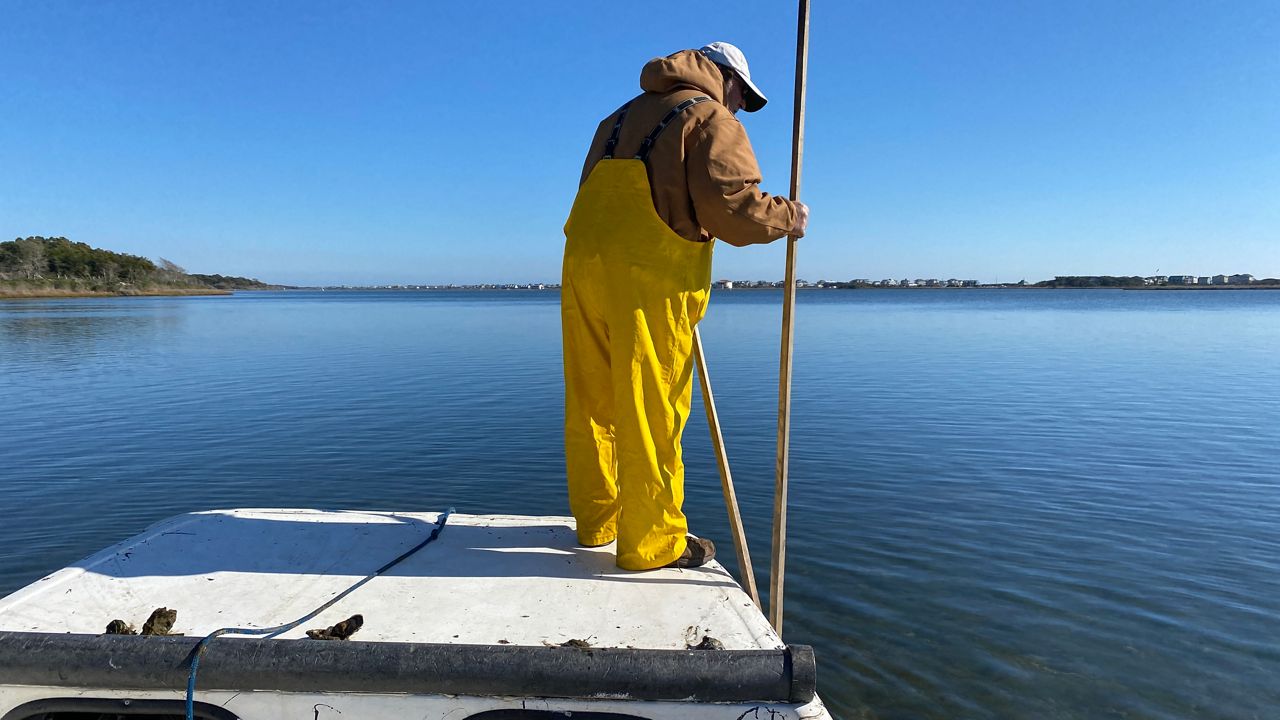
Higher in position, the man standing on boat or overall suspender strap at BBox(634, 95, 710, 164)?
overall suspender strap at BBox(634, 95, 710, 164)

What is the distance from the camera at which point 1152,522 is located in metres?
6.50

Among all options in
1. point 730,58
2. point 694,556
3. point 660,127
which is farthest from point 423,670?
point 730,58

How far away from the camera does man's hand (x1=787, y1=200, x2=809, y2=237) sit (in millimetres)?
3170

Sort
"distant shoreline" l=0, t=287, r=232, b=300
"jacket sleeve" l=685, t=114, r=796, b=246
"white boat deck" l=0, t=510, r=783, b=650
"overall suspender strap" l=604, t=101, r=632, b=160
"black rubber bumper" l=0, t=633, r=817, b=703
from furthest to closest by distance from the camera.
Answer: "distant shoreline" l=0, t=287, r=232, b=300 < "overall suspender strap" l=604, t=101, r=632, b=160 < "jacket sleeve" l=685, t=114, r=796, b=246 < "white boat deck" l=0, t=510, r=783, b=650 < "black rubber bumper" l=0, t=633, r=817, b=703

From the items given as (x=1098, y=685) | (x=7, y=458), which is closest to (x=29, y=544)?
(x=7, y=458)

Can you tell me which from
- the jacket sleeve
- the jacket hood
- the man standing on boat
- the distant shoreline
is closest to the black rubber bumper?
the man standing on boat

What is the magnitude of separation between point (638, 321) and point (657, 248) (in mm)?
305

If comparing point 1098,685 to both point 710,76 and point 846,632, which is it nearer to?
point 846,632

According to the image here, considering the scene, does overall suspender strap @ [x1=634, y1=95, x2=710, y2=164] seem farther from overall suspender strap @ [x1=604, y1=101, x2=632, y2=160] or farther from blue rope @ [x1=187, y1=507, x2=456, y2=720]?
blue rope @ [x1=187, y1=507, x2=456, y2=720]

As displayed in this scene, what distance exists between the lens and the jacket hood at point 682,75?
3.20 m

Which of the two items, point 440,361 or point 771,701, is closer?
point 771,701

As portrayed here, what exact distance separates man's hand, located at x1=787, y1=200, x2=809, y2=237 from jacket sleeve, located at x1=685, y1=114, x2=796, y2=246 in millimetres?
63

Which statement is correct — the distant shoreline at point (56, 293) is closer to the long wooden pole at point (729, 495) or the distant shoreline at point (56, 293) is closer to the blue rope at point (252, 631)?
the blue rope at point (252, 631)

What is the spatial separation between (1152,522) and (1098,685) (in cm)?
321
